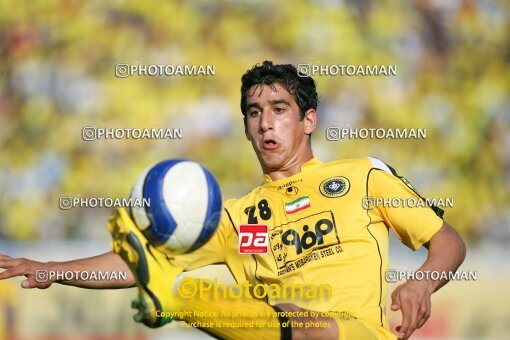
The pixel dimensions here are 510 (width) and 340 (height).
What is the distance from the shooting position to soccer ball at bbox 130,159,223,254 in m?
2.80

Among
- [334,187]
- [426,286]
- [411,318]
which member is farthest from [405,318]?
[334,187]

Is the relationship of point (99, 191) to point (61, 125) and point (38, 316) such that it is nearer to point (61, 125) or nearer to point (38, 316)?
point (61, 125)

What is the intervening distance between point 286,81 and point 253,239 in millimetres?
836

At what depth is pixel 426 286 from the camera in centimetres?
290

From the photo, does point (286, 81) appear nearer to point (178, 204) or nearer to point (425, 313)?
point (178, 204)

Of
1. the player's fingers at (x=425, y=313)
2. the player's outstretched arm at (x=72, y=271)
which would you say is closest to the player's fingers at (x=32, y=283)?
the player's outstretched arm at (x=72, y=271)

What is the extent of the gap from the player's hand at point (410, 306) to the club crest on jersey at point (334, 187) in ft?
2.35

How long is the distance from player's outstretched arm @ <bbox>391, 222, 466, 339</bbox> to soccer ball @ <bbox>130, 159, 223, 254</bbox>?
2.60ft

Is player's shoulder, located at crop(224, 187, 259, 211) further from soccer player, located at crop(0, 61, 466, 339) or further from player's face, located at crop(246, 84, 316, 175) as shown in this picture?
player's face, located at crop(246, 84, 316, 175)

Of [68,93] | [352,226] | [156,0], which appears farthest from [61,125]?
[352,226]

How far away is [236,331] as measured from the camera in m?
2.76

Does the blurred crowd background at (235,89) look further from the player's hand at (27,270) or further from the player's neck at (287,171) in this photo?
the player's hand at (27,270)

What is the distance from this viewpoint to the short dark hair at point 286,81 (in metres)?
3.75

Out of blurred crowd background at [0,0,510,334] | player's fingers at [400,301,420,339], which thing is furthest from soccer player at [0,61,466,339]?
blurred crowd background at [0,0,510,334]
